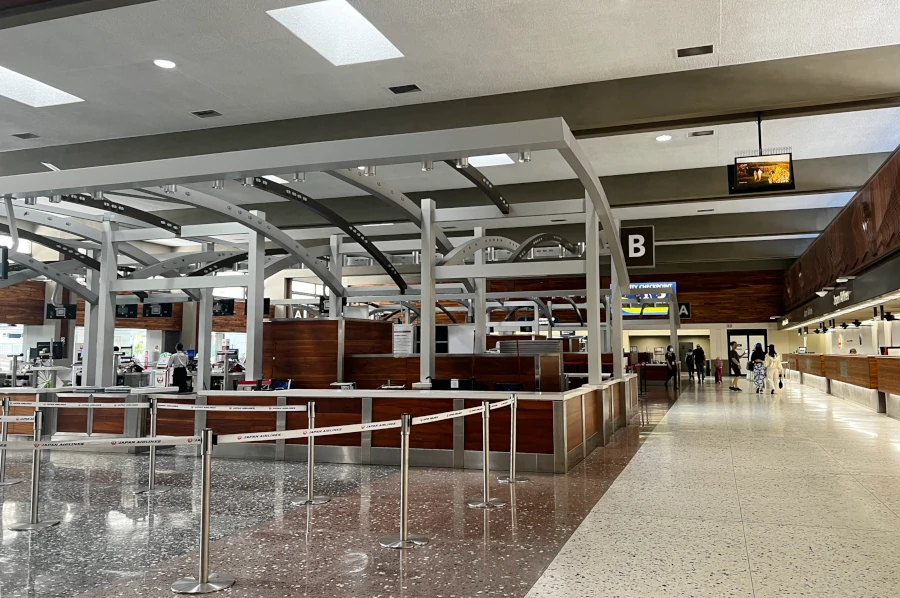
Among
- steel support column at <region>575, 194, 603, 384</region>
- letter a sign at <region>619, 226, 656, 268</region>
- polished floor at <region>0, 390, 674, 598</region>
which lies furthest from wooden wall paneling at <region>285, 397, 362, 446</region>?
letter a sign at <region>619, 226, 656, 268</region>

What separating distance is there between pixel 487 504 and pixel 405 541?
4.08 feet

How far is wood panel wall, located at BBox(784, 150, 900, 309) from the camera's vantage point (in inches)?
371

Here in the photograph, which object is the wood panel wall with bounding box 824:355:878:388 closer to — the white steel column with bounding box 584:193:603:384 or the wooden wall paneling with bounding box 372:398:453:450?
the white steel column with bounding box 584:193:603:384

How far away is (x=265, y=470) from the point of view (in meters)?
7.07

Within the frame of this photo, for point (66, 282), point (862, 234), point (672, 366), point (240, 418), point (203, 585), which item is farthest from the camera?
point (672, 366)

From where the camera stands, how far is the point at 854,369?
47.2 feet

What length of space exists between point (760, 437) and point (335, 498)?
6.32m

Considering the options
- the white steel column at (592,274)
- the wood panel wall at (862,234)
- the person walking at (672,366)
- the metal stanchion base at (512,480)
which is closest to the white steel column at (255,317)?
the metal stanchion base at (512,480)

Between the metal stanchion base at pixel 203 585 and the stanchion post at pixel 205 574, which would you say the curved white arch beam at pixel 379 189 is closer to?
the stanchion post at pixel 205 574

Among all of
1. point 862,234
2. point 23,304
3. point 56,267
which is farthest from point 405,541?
point 23,304

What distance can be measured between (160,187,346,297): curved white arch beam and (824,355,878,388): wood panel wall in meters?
9.74

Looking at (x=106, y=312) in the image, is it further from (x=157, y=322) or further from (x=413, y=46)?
(x=157, y=322)

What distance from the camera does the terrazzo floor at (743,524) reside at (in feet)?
11.4

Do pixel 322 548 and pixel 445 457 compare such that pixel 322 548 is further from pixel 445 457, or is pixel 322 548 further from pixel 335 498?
pixel 445 457
